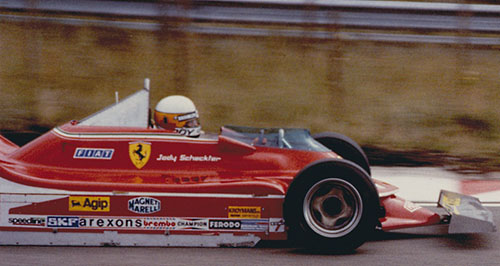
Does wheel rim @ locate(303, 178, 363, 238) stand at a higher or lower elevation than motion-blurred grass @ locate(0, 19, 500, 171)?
lower

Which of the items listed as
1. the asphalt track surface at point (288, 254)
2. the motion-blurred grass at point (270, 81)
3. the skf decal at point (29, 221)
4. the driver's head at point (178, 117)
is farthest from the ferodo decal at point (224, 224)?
the motion-blurred grass at point (270, 81)

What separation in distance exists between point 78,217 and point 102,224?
6.8 inches

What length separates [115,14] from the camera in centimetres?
1047

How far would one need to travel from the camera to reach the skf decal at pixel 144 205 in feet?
15.1

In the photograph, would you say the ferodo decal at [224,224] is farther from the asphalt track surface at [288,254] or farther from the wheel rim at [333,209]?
the wheel rim at [333,209]

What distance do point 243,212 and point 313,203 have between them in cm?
50

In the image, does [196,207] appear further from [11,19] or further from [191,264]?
[11,19]

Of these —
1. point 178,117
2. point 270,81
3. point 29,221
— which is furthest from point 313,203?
point 270,81

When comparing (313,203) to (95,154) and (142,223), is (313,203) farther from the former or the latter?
(95,154)

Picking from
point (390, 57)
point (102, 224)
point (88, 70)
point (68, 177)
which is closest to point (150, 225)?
point (102, 224)

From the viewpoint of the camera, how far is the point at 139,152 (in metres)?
4.91

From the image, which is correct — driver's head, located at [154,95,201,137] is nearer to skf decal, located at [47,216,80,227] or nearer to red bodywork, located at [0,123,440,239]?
red bodywork, located at [0,123,440,239]

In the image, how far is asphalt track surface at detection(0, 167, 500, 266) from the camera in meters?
4.46

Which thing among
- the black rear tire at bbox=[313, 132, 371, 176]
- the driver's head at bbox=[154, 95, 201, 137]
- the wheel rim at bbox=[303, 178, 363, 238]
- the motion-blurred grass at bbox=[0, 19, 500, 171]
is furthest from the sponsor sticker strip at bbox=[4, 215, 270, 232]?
the motion-blurred grass at bbox=[0, 19, 500, 171]
